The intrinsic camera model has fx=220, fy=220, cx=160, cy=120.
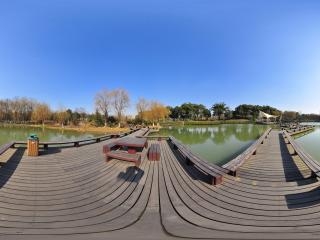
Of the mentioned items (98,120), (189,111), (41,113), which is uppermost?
(189,111)

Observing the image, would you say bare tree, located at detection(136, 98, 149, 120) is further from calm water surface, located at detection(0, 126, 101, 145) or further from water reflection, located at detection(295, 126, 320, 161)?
water reflection, located at detection(295, 126, 320, 161)

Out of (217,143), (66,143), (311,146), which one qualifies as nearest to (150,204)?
(66,143)

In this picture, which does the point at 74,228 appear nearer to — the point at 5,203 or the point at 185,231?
the point at 185,231

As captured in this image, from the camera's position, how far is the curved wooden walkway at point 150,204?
2.85m

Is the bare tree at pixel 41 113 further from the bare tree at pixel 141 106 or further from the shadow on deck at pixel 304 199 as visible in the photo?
the shadow on deck at pixel 304 199

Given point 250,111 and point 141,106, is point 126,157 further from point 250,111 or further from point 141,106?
point 250,111

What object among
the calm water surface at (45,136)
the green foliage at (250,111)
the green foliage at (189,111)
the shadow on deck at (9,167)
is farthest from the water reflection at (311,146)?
the green foliage at (250,111)

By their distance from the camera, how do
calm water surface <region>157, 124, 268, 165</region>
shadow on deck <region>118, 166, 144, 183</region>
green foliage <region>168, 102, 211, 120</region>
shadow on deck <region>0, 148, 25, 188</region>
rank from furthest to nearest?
green foliage <region>168, 102, 211, 120</region>
calm water surface <region>157, 124, 268, 165</region>
shadow on deck <region>0, 148, 25, 188</region>
shadow on deck <region>118, 166, 144, 183</region>

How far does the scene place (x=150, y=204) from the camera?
12.4 feet

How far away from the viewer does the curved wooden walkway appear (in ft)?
9.34

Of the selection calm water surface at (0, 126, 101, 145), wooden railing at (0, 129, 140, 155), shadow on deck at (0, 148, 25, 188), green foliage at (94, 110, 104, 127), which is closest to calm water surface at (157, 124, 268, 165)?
wooden railing at (0, 129, 140, 155)

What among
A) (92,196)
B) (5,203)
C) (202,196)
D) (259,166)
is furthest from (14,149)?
(259,166)

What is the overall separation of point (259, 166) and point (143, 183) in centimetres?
401

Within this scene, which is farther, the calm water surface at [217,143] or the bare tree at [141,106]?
the bare tree at [141,106]
